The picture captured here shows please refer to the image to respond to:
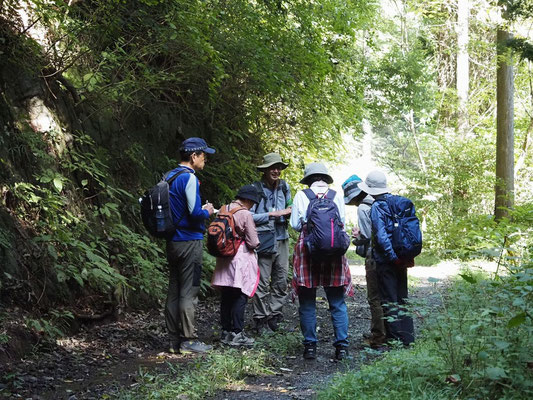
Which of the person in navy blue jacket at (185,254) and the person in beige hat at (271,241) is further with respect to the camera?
the person in beige hat at (271,241)

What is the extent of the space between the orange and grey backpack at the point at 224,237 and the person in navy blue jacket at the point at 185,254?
37 centimetres

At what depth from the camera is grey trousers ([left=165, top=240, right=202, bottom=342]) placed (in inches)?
270

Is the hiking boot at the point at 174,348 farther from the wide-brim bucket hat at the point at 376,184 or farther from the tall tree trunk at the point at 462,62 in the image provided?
the tall tree trunk at the point at 462,62

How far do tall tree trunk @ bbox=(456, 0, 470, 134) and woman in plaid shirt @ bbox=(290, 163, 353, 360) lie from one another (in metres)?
17.6

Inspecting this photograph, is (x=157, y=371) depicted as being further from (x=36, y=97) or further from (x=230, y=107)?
(x=230, y=107)

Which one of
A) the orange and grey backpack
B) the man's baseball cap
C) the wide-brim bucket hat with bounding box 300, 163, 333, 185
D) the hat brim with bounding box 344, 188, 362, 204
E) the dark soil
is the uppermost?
the man's baseball cap

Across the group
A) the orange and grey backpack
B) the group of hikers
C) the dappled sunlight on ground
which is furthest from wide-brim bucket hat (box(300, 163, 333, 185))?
the dappled sunlight on ground

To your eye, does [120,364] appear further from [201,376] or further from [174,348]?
[201,376]

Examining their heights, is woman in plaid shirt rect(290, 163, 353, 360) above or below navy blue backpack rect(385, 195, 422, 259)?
below

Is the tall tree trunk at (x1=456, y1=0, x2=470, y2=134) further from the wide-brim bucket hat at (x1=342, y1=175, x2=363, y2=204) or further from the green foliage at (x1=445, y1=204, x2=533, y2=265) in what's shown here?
the wide-brim bucket hat at (x1=342, y1=175, x2=363, y2=204)

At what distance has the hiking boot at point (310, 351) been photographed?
22.0ft

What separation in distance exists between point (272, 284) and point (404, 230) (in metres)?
2.48

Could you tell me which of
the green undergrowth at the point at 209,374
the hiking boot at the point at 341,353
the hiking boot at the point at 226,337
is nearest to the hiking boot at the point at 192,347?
the green undergrowth at the point at 209,374

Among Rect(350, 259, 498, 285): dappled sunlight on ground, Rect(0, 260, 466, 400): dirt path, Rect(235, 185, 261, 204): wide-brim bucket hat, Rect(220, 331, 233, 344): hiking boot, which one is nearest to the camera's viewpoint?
Rect(0, 260, 466, 400): dirt path
